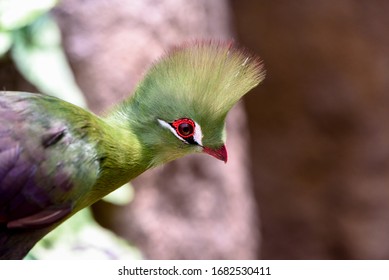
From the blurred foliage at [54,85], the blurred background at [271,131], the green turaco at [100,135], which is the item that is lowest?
the green turaco at [100,135]

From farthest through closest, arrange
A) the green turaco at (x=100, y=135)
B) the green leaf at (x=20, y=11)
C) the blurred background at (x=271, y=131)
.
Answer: the blurred background at (x=271, y=131)
the green leaf at (x=20, y=11)
the green turaco at (x=100, y=135)

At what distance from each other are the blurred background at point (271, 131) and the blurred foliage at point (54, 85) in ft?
1.57

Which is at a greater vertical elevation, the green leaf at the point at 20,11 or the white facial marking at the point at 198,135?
the green leaf at the point at 20,11

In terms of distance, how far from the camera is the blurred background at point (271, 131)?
2545 mm

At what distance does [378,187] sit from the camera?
4297 millimetres

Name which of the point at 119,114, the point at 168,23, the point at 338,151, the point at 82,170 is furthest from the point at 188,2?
the point at 338,151

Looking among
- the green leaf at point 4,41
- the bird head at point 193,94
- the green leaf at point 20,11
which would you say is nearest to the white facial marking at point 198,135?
the bird head at point 193,94

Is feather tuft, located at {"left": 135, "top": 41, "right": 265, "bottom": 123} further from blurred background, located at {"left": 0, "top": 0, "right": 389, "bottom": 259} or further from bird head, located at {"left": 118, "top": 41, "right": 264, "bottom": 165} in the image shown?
blurred background, located at {"left": 0, "top": 0, "right": 389, "bottom": 259}

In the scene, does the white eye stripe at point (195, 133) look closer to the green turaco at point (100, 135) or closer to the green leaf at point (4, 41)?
the green turaco at point (100, 135)

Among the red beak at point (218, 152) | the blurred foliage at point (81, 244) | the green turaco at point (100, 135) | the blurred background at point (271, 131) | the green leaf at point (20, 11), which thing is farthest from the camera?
the blurred background at point (271, 131)

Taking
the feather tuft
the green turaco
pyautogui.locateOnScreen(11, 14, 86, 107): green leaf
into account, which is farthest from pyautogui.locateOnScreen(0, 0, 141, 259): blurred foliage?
the feather tuft

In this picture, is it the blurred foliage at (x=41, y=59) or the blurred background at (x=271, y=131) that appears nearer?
the blurred foliage at (x=41, y=59)

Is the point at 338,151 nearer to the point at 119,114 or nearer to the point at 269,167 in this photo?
the point at 269,167

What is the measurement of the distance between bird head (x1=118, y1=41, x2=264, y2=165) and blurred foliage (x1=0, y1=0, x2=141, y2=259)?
19.3 inches
